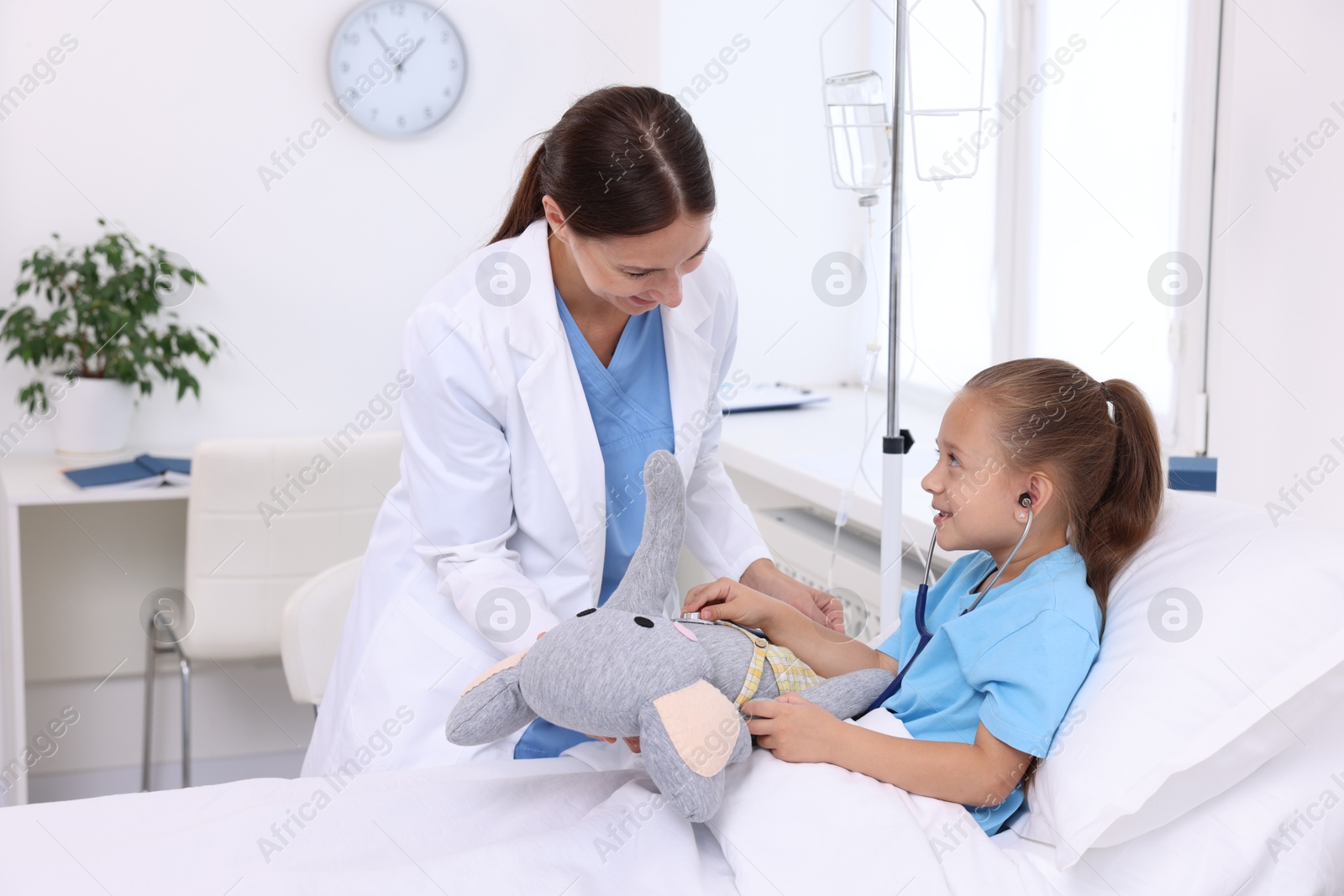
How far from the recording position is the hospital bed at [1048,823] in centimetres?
81

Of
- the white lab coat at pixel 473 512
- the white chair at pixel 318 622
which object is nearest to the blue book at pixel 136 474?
the white chair at pixel 318 622

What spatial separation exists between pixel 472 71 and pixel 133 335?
1.04m

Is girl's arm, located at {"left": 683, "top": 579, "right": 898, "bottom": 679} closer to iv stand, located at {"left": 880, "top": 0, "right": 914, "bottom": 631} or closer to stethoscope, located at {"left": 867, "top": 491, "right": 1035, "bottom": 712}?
stethoscope, located at {"left": 867, "top": 491, "right": 1035, "bottom": 712}

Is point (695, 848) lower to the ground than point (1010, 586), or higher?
lower

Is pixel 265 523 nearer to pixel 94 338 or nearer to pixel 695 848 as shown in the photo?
pixel 94 338

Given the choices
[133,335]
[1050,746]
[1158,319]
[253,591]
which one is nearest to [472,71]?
[133,335]

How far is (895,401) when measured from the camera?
1.30 meters

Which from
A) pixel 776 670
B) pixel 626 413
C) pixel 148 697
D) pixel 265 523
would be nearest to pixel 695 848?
pixel 776 670

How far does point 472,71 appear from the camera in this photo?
2.76 meters

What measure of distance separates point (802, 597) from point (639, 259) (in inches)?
→ 17.3

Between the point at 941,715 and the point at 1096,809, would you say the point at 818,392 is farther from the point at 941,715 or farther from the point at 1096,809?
the point at 1096,809

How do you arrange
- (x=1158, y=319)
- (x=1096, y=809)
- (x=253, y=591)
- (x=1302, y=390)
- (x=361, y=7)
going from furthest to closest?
(x=361, y=7), (x=253, y=591), (x=1158, y=319), (x=1302, y=390), (x=1096, y=809)

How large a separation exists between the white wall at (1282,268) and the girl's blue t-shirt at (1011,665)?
43 centimetres

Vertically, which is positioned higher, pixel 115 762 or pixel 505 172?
pixel 505 172
